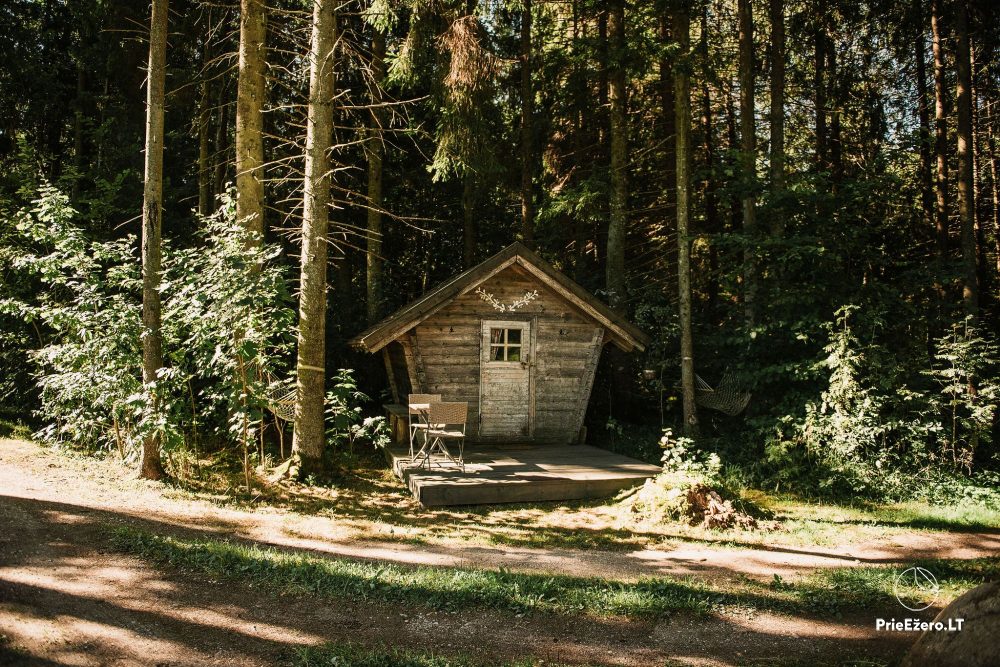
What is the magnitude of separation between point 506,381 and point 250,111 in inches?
259

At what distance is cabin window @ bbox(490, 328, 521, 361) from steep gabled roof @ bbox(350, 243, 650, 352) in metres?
1.12

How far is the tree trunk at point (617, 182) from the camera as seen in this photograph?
14312 millimetres

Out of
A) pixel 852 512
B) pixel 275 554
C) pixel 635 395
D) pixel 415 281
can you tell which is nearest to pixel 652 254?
pixel 635 395

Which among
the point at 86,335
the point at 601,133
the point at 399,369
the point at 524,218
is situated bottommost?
the point at 399,369

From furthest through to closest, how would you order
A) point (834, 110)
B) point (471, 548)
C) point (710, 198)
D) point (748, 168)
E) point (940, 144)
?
1. point (710, 198)
2. point (834, 110)
3. point (940, 144)
4. point (748, 168)
5. point (471, 548)

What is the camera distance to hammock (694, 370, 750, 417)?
506 inches

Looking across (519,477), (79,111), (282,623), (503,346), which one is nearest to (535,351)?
(503,346)

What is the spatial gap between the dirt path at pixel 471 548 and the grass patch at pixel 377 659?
2113 mm

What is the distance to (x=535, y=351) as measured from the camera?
1254 cm

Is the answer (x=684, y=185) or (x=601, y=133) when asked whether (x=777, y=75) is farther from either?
(x=601, y=133)

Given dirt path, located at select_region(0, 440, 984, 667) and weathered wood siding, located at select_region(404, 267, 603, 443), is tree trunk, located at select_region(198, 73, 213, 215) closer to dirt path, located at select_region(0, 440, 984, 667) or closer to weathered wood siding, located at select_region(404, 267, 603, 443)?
weathered wood siding, located at select_region(404, 267, 603, 443)
